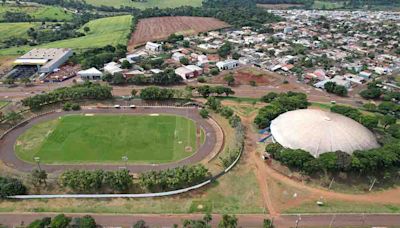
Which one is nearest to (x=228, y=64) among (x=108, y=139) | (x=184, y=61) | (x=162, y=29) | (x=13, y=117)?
(x=184, y=61)

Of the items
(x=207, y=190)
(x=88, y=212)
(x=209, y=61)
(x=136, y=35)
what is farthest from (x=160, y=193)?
(x=136, y=35)

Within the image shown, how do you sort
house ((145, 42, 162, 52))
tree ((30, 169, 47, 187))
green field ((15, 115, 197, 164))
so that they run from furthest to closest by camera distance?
house ((145, 42, 162, 52)) < green field ((15, 115, 197, 164)) < tree ((30, 169, 47, 187))

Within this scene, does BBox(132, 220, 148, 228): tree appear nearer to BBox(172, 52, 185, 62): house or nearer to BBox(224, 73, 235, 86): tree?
BBox(224, 73, 235, 86): tree

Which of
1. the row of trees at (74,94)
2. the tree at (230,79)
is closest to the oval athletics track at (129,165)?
the row of trees at (74,94)

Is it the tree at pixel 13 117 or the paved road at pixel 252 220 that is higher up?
the tree at pixel 13 117

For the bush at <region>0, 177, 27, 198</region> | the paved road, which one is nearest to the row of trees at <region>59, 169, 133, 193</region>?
the paved road

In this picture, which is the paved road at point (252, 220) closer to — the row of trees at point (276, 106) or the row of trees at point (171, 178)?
the row of trees at point (171, 178)

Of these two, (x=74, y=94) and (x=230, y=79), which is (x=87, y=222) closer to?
(x=74, y=94)
